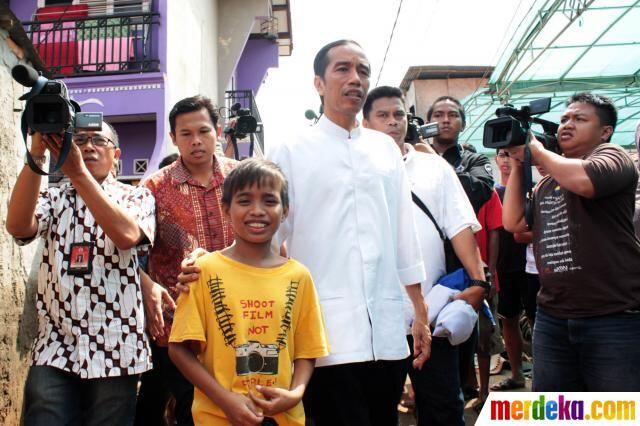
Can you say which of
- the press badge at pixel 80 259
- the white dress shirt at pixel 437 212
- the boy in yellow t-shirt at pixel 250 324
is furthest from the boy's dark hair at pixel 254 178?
the white dress shirt at pixel 437 212

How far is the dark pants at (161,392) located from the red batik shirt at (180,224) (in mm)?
128

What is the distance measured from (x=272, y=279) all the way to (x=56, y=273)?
3.03 feet

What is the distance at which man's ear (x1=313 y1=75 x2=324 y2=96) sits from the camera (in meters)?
2.36

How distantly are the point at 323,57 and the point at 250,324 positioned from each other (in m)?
1.16

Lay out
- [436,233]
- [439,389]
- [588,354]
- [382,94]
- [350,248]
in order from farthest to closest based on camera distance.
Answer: [382,94]
[436,233]
[439,389]
[588,354]
[350,248]

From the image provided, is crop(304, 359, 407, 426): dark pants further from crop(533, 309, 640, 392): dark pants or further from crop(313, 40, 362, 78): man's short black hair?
crop(313, 40, 362, 78): man's short black hair

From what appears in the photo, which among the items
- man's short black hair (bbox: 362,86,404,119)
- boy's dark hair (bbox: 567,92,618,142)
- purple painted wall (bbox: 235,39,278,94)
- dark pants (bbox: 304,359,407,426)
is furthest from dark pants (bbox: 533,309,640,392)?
purple painted wall (bbox: 235,39,278,94)

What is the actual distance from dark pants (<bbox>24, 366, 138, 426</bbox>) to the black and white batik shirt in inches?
1.9

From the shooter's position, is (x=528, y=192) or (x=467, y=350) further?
(x=467, y=350)

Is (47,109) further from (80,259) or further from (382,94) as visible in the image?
(382,94)

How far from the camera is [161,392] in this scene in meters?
2.92

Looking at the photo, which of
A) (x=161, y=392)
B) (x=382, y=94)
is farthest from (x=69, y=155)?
(x=382, y=94)

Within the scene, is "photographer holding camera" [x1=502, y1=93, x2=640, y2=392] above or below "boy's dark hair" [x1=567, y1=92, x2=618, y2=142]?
below

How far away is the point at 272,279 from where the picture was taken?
1.92 metres
